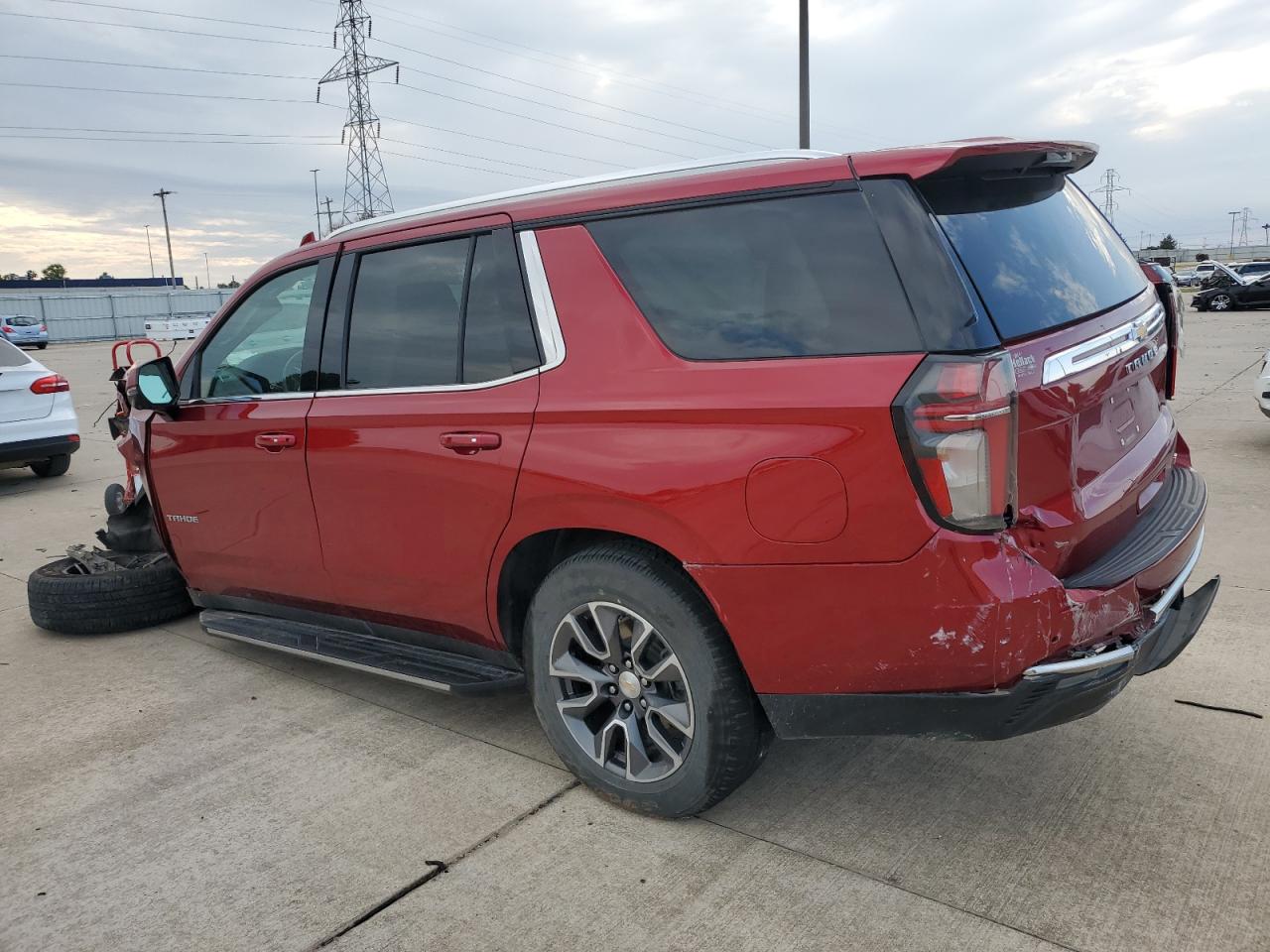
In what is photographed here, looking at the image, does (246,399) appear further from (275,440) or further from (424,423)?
(424,423)

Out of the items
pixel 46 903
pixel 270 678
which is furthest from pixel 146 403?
pixel 46 903

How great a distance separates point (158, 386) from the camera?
422 cm

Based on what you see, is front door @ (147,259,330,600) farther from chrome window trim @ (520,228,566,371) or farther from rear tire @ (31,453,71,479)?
rear tire @ (31,453,71,479)

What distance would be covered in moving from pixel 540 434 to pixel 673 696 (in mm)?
860

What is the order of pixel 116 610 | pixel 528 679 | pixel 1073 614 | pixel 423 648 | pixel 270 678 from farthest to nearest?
pixel 116 610 → pixel 270 678 → pixel 423 648 → pixel 528 679 → pixel 1073 614

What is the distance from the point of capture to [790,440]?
246 cm

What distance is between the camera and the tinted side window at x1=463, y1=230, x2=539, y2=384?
10.2 ft

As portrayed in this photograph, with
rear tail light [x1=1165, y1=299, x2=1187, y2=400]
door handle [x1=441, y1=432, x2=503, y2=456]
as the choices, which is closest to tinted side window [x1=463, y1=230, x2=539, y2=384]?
door handle [x1=441, y1=432, x2=503, y2=456]

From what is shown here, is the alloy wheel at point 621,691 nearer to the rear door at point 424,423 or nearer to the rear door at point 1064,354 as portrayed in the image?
the rear door at point 424,423

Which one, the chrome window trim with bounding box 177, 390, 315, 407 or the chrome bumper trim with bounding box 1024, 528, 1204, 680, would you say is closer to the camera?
the chrome bumper trim with bounding box 1024, 528, 1204, 680

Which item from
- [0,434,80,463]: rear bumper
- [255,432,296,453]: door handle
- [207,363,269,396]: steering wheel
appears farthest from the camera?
[0,434,80,463]: rear bumper

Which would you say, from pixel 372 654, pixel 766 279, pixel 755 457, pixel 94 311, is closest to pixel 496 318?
pixel 766 279

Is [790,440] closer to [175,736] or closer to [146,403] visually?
[175,736]

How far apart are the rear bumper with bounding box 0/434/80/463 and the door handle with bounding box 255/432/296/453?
600 centimetres
